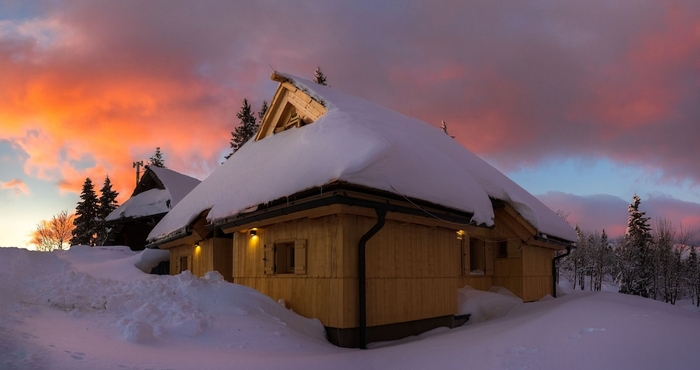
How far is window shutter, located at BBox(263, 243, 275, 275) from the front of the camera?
10.4 meters

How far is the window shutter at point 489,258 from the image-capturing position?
15.4m

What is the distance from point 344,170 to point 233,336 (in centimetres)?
317

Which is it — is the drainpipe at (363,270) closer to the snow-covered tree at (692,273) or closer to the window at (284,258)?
the window at (284,258)

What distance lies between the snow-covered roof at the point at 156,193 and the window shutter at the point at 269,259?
63.2ft

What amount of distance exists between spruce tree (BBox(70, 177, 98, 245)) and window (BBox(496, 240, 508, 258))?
3870 centimetres

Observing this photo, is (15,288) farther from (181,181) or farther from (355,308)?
(181,181)

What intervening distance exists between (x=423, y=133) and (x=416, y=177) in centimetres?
721

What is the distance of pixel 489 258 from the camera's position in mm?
15594

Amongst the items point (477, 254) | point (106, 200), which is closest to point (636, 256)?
point (477, 254)

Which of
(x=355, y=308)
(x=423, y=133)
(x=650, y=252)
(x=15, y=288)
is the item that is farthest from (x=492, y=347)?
(x=650, y=252)

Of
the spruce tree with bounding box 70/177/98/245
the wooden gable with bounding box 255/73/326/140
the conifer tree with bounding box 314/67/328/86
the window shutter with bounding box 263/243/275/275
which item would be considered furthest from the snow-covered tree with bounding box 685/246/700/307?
the spruce tree with bounding box 70/177/98/245

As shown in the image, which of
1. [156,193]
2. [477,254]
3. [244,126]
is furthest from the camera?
[244,126]

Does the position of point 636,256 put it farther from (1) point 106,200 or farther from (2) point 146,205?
(1) point 106,200

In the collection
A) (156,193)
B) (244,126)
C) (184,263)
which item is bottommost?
(184,263)
